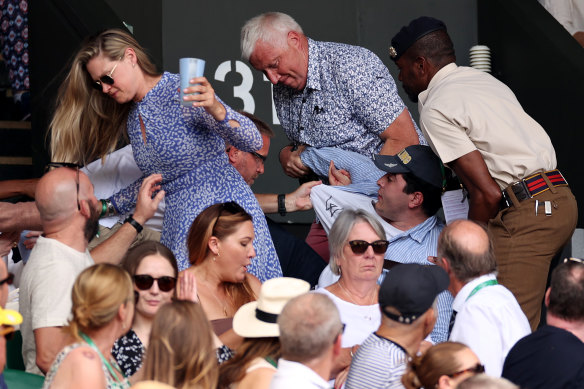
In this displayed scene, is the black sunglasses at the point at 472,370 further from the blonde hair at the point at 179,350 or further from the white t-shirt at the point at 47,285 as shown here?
the white t-shirt at the point at 47,285

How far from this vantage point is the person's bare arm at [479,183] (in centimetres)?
531

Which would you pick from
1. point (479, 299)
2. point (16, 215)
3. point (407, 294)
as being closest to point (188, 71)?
point (407, 294)

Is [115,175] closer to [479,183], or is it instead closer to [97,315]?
[479,183]

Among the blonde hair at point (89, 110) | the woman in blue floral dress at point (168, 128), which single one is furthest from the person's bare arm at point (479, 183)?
the blonde hair at point (89, 110)

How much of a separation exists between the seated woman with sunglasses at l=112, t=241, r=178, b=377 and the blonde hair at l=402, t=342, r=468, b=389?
1222 mm

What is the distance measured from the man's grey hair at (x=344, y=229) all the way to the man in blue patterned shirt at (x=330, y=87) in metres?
0.72

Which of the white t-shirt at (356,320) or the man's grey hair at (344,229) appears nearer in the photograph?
the white t-shirt at (356,320)

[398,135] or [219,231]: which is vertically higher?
[398,135]

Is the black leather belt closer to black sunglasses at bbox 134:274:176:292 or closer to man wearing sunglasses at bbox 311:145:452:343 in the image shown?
man wearing sunglasses at bbox 311:145:452:343

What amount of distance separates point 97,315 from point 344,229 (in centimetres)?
186

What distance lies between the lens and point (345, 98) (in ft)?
19.1

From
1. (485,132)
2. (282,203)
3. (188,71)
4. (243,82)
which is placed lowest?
(282,203)

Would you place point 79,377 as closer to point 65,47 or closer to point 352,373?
point 352,373

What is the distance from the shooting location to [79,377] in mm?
3445
